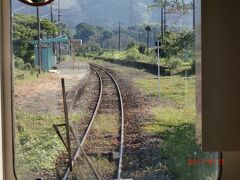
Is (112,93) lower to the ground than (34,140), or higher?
higher

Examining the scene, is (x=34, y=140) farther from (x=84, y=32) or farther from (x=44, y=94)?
(x=84, y=32)

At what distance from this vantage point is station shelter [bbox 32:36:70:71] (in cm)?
176

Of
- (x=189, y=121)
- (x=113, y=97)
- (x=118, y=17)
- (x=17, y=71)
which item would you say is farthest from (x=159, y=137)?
(x=17, y=71)

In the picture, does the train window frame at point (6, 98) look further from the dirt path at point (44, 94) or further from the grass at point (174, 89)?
the grass at point (174, 89)

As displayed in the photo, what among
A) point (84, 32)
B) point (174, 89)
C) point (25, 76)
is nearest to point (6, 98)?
point (25, 76)

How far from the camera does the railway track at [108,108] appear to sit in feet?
5.81

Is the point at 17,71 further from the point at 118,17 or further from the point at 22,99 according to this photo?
the point at 118,17

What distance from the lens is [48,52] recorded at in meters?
1.76

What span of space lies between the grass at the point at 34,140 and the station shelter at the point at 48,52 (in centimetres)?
20

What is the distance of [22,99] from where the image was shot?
1755 mm

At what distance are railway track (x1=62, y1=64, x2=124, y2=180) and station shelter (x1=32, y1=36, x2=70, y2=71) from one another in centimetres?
15

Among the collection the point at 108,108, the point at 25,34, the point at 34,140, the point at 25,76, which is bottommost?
the point at 34,140

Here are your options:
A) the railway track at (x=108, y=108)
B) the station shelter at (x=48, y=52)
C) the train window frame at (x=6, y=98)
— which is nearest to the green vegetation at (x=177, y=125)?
the railway track at (x=108, y=108)

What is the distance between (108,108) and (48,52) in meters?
0.33
